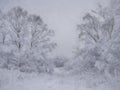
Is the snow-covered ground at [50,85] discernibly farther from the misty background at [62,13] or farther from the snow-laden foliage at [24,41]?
the misty background at [62,13]

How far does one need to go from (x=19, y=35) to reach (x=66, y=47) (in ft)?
6.79

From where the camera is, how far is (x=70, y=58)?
480cm

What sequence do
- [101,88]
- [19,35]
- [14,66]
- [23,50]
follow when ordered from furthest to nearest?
[19,35] → [23,50] → [14,66] → [101,88]

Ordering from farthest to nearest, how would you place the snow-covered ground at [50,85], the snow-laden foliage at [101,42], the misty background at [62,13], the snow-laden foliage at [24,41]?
the misty background at [62,13] < the snow-laden foliage at [24,41] < the snow-laden foliage at [101,42] < the snow-covered ground at [50,85]

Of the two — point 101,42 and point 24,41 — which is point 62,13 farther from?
point 101,42

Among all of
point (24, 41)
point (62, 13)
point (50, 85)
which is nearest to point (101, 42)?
point (50, 85)

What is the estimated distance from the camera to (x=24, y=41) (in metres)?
4.98

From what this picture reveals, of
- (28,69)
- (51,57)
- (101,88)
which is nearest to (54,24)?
(51,57)

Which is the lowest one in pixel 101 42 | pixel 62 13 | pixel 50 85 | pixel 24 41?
pixel 50 85

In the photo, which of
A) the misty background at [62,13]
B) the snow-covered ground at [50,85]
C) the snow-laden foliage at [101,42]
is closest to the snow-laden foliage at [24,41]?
the misty background at [62,13]

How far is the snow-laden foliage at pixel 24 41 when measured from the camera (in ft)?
14.8

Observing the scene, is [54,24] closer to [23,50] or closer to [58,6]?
[58,6]

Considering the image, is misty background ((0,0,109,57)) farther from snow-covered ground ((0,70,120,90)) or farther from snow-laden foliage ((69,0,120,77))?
snow-covered ground ((0,70,120,90))

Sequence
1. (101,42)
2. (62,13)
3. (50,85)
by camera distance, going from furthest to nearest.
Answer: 1. (62,13)
2. (101,42)
3. (50,85)
